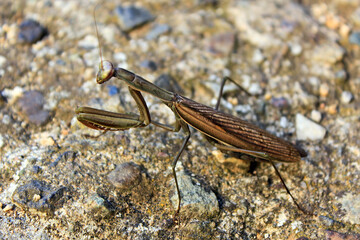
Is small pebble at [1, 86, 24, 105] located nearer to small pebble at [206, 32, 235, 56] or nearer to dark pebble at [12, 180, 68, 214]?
dark pebble at [12, 180, 68, 214]

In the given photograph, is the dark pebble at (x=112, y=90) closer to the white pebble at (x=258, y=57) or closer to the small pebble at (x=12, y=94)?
the small pebble at (x=12, y=94)

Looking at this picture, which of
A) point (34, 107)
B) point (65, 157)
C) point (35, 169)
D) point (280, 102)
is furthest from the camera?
point (280, 102)

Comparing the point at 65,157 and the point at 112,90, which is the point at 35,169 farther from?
the point at 112,90

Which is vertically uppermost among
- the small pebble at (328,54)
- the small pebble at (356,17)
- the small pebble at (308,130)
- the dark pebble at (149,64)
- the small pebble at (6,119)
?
the dark pebble at (149,64)

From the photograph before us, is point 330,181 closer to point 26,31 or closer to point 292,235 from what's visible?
point 292,235

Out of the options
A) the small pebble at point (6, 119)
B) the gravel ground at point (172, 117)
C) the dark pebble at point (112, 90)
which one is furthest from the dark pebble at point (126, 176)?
the small pebble at point (6, 119)

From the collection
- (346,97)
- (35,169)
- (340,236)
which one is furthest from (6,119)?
(346,97)
